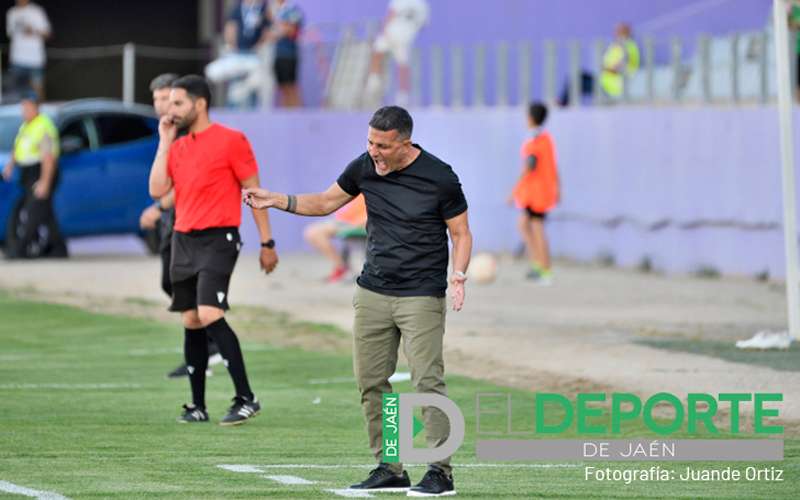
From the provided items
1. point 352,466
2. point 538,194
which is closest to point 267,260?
point 352,466

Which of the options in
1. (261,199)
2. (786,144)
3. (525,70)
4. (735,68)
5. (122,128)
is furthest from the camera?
(525,70)

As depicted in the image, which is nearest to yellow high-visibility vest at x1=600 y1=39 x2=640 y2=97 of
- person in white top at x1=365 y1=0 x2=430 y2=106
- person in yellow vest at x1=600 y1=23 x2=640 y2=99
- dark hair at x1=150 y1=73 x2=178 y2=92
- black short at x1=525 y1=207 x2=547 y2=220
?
person in yellow vest at x1=600 y1=23 x2=640 y2=99

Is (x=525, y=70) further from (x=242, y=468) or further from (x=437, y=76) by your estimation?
(x=242, y=468)

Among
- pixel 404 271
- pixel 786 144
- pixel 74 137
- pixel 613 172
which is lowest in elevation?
pixel 404 271

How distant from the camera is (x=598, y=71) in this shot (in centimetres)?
2612

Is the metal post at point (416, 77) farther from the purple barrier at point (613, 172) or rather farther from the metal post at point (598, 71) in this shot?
the metal post at point (598, 71)

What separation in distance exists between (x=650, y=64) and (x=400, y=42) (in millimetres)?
4408

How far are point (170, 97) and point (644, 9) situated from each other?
65.9 feet

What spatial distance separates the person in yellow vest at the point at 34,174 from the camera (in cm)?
2488

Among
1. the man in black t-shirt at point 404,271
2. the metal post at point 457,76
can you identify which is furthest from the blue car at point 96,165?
the man in black t-shirt at point 404,271

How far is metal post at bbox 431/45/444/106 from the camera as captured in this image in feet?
91.7

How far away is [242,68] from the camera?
29.2 metres

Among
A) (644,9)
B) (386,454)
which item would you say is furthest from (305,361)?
(644,9)

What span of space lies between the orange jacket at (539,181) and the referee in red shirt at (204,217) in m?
10.8
